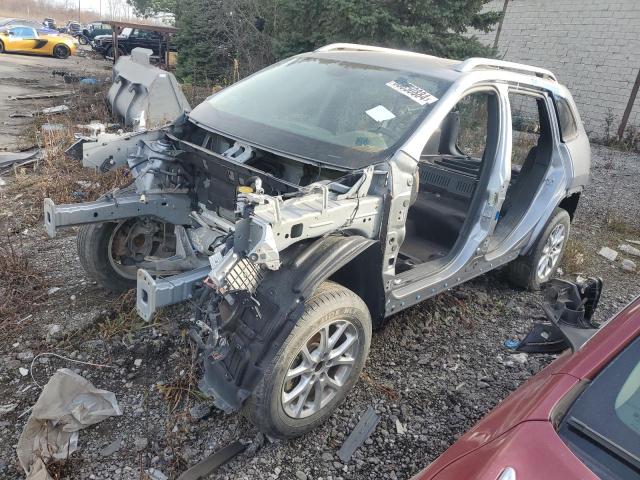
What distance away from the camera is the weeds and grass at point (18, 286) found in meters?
3.42

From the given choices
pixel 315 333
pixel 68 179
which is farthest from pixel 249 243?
pixel 68 179

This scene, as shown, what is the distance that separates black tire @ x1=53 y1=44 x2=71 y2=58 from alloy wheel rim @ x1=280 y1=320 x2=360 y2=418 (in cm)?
2574

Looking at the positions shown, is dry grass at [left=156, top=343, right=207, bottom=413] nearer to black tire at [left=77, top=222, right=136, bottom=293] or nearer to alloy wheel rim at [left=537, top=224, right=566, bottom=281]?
black tire at [left=77, top=222, right=136, bottom=293]

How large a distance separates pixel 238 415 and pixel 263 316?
0.77m

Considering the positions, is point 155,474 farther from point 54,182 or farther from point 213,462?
point 54,182

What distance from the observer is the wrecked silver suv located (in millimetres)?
2275

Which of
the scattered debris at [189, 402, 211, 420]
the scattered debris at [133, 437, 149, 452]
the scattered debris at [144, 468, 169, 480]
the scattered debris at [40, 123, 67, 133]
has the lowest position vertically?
the scattered debris at [40, 123, 67, 133]

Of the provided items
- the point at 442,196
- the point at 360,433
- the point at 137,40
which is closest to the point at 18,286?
the point at 360,433

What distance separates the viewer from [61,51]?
Answer: 2319 centimetres

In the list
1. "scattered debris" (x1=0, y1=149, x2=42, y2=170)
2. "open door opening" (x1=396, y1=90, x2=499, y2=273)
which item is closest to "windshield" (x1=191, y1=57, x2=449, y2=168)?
"open door opening" (x1=396, y1=90, x2=499, y2=273)

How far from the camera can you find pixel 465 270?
329cm

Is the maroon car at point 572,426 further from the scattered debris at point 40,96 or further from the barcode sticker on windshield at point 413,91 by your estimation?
the scattered debris at point 40,96

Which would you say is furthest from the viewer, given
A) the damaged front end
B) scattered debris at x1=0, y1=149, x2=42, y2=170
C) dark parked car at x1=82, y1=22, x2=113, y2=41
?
dark parked car at x1=82, y1=22, x2=113, y2=41

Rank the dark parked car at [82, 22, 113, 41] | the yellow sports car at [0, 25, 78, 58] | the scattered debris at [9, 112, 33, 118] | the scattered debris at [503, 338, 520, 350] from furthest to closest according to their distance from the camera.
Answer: the dark parked car at [82, 22, 113, 41] < the yellow sports car at [0, 25, 78, 58] < the scattered debris at [9, 112, 33, 118] < the scattered debris at [503, 338, 520, 350]
